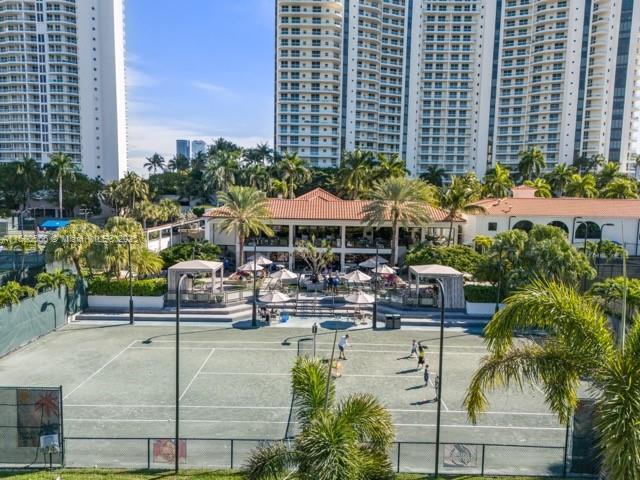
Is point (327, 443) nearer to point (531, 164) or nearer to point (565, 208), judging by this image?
point (565, 208)

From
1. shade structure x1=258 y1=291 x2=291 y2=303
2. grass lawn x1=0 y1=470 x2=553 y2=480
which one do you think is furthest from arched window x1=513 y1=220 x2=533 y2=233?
grass lawn x1=0 y1=470 x2=553 y2=480

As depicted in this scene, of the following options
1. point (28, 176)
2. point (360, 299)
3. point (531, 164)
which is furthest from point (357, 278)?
point (28, 176)

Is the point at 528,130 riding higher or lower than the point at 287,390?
higher

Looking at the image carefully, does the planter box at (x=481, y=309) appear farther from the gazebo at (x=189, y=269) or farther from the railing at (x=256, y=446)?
the railing at (x=256, y=446)

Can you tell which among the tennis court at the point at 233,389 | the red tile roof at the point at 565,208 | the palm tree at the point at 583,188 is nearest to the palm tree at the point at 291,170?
the red tile roof at the point at 565,208

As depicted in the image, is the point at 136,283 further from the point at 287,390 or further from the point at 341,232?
the point at 341,232

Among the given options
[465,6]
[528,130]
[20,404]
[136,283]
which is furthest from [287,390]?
[465,6]
